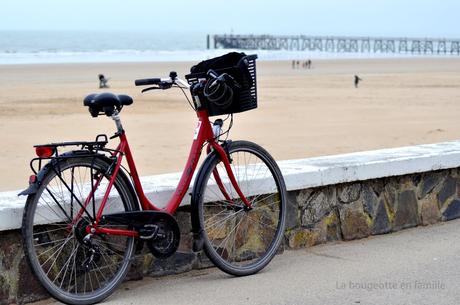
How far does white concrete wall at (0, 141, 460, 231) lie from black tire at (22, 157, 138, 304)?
33 centimetres

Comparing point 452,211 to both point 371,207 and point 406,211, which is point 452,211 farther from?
point 371,207

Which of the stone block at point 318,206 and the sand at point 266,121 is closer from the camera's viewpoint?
the stone block at point 318,206

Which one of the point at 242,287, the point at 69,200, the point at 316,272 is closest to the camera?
the point at 69,200

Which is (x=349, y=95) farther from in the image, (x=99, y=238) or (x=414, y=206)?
(x=99, y=238)

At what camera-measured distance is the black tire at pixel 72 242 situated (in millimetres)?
3702

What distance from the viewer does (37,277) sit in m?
3.66

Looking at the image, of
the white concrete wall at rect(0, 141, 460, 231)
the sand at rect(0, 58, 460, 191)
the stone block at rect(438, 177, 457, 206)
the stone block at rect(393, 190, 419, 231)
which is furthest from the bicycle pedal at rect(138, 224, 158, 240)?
the sand at rect(0, 58, 460, 191)

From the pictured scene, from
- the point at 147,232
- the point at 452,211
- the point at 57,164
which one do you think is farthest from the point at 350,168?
the point at 57,164

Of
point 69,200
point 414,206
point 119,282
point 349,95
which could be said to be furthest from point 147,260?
point 349,95

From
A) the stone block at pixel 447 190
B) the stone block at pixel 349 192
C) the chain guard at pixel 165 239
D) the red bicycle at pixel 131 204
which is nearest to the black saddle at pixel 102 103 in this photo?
the red bicycle at pixel 131 204

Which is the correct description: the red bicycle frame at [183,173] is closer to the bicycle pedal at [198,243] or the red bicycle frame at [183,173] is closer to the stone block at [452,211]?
the bicycle pedal at [198,243]

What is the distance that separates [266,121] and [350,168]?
12460 millimetres

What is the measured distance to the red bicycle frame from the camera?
388 cm

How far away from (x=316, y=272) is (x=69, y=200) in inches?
61.4
